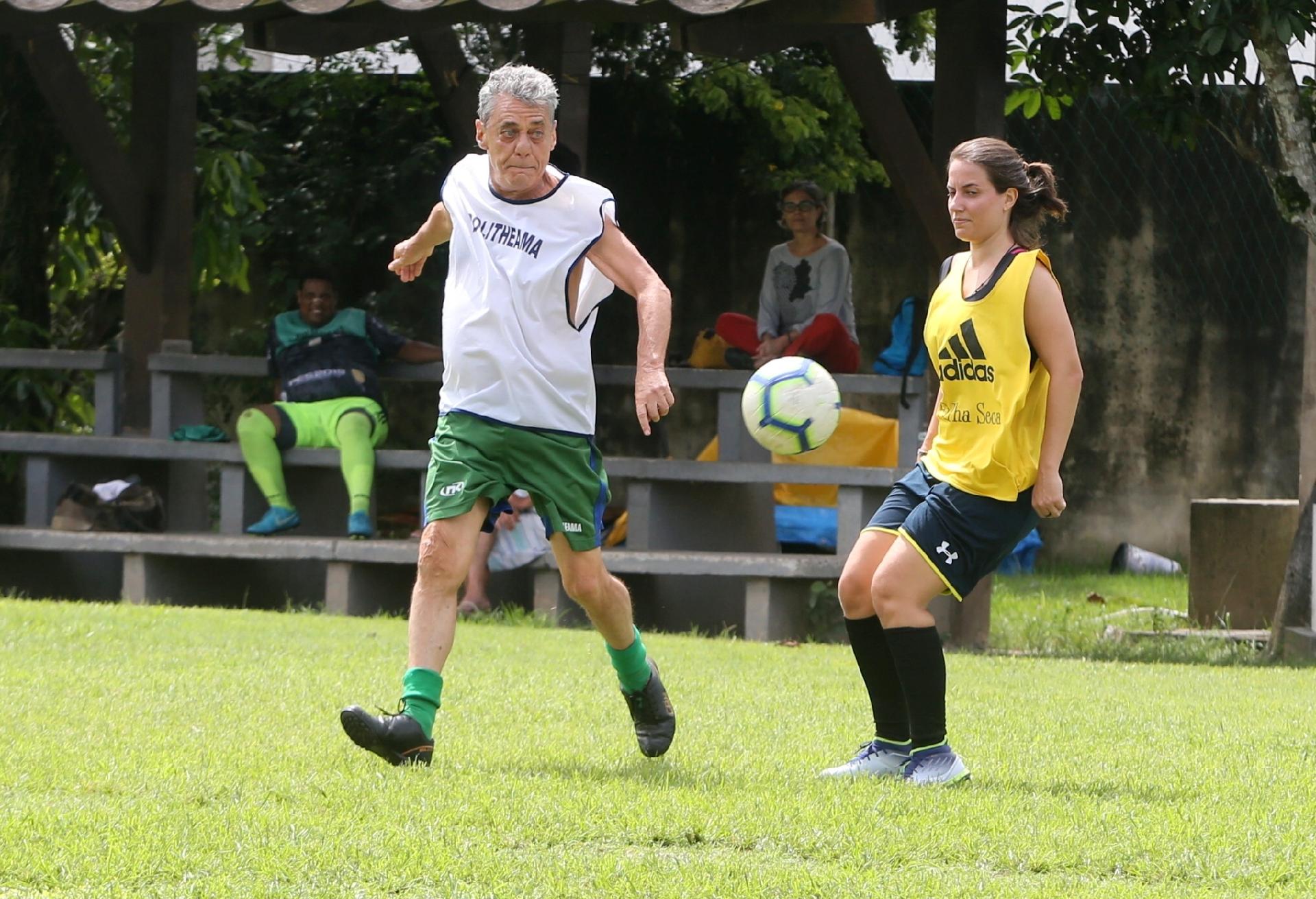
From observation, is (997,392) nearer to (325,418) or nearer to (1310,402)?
(1310,402)

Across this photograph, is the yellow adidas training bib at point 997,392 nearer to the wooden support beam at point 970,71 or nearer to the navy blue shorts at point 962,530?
the navy blue shorts at point 962,530

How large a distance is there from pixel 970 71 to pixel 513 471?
185 inches

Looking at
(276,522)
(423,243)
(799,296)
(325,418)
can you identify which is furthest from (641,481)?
(423,243)

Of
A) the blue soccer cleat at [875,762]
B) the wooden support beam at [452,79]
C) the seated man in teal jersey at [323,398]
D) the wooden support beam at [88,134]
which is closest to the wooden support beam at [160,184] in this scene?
the wooden support beam at [88,134]

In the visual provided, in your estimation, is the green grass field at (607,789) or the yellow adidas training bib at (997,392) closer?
the green grass field at (607,789)

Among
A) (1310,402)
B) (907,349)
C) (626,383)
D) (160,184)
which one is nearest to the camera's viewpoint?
(1310,402)

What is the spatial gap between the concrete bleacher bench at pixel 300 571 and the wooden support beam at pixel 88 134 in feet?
5.76

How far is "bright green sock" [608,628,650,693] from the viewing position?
16.9ft

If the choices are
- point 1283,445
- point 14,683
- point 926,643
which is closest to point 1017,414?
point 926,643

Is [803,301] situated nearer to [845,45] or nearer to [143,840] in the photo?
[845,45]

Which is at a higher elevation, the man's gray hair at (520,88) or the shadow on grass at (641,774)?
the man's gray hair at (520,88)

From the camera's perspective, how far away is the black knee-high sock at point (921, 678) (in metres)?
4.82

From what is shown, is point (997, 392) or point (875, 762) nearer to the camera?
Answer: point (997, 392)

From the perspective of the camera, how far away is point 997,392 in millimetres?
4797
